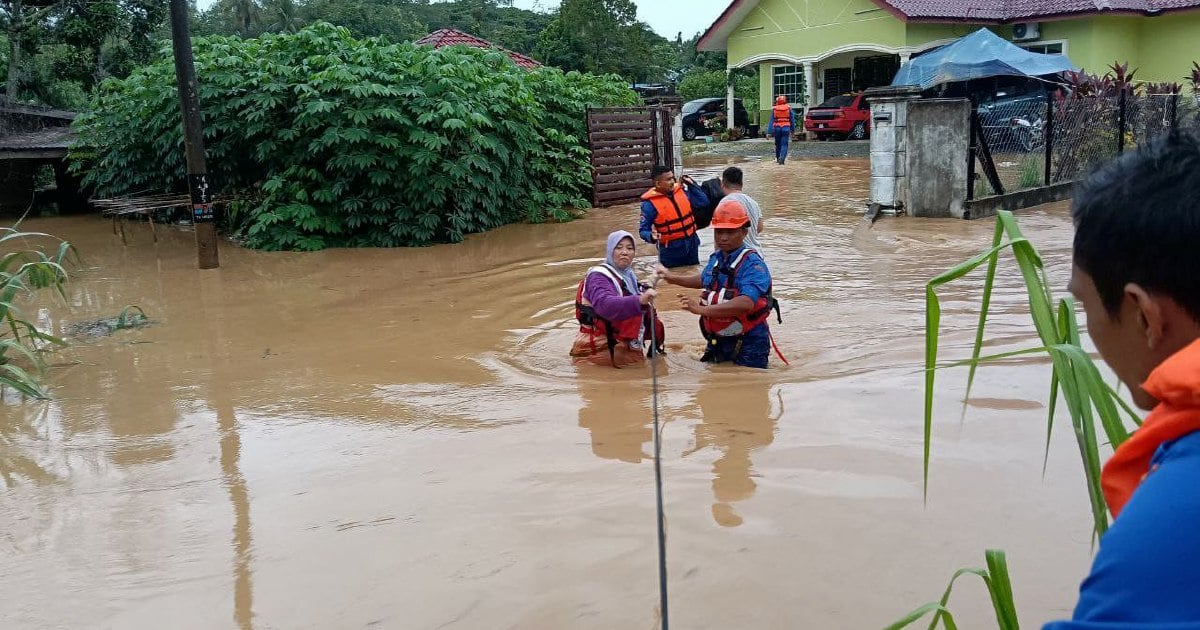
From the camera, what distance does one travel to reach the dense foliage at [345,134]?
12758 mm

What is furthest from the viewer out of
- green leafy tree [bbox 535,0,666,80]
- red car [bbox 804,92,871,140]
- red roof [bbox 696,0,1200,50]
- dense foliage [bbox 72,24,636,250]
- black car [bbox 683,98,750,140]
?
green leafy tree [bbox 535,0,666,80]

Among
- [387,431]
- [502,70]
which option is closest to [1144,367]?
[387,431]

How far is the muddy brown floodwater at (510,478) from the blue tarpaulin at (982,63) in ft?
49.9

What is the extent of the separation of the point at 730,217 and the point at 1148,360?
4.76 meters

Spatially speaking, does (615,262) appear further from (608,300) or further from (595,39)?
(595,39)

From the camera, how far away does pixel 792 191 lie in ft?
58.7

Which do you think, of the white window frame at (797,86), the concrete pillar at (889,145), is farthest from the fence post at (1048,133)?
the white window frame at (797,86)

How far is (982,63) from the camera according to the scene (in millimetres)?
22359

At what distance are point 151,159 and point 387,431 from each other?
11200mm

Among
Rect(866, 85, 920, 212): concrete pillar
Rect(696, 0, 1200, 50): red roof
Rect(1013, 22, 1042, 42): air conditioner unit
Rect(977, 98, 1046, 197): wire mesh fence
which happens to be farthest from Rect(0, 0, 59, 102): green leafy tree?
Rect(1013, 22, 1042, 42): air conditioner unit

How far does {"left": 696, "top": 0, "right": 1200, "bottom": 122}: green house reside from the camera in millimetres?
24594

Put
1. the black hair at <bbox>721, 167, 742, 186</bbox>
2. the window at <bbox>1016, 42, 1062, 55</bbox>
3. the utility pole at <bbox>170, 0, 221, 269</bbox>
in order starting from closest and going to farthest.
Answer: the black hair at <bbox>721, 167, 742, 186</bbox>, the utility pole at <bbox>170, 0, 221, 269</bbox>, the window at <bbox>1016, 42, 1062, 55</bbox>

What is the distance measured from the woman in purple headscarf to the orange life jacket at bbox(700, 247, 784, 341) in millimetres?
395

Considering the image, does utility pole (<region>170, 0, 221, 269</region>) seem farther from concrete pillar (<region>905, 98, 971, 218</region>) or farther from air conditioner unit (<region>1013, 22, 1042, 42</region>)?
air conditioner unit (<region>1013, 22, 1042, 42</region>)
